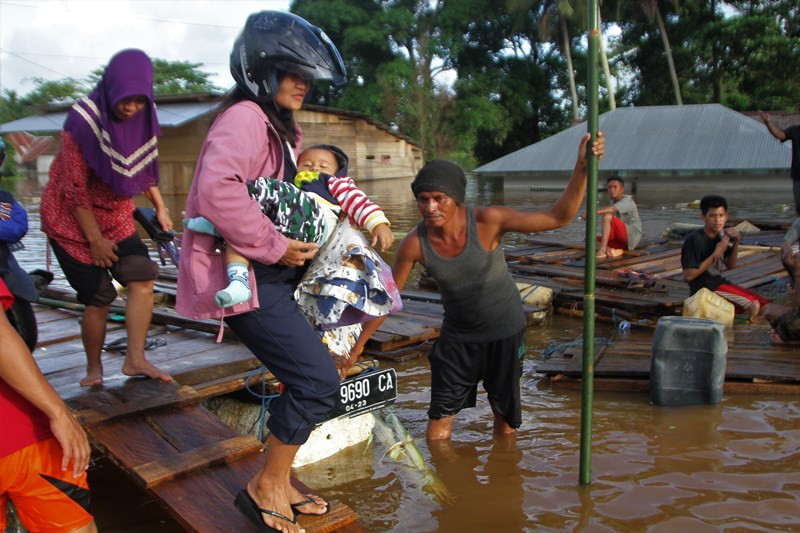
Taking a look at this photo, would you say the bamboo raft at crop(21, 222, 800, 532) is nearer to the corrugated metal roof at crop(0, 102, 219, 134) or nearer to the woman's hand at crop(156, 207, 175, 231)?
the woman's hand at crop(156, 207, 175, 231)

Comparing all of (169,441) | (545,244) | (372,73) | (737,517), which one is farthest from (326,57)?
(372,73)

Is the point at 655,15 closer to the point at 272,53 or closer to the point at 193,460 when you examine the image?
the point at 272,53

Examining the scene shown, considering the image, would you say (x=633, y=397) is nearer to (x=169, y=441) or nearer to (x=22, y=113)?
→ (x=169, y=441)

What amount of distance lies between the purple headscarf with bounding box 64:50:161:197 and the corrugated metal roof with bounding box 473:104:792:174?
35.5ft

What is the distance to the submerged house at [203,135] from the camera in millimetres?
23406

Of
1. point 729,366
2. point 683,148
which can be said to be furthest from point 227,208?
point 683,148

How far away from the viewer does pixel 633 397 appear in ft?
18.3

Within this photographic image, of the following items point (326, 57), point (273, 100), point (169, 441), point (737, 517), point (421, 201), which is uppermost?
point (326, 57)

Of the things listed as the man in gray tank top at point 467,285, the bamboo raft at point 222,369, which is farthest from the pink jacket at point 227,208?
the man in gray tank top at point 467,285

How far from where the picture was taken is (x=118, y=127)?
3869 mm

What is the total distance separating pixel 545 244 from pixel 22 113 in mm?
43189

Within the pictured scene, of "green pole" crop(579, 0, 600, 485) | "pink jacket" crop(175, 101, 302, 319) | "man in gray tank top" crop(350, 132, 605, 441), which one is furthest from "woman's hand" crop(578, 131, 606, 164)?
"pink jacket" crop(175, 101, 302, 319)

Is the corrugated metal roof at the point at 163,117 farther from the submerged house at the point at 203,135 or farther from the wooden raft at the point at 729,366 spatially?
the wooden raft at the point at 729,366

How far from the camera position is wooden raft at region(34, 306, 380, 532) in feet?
10.6
